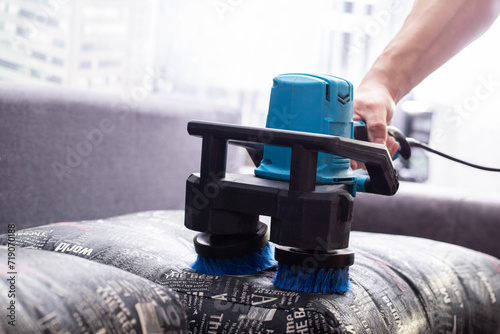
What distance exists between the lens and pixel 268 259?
78 cm

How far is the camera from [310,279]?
678 mm

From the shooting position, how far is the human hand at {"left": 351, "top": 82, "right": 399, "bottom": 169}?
90 cm

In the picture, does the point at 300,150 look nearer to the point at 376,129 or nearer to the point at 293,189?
the point at 293,189

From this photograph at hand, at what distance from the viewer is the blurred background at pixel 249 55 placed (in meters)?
2.46

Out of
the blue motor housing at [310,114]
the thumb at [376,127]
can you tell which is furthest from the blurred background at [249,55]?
the blue motor housing at [310,114]

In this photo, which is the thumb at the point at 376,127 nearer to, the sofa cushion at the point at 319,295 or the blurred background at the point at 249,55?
the sofa cushion at the point at 319,295

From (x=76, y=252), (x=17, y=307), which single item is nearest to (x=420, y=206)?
(x=76, y=252)

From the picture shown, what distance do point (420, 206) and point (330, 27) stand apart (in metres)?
1.56

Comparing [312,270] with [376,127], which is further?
[376,127]

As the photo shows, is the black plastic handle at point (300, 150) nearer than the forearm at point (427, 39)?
Yes

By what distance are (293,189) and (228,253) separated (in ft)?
0.47

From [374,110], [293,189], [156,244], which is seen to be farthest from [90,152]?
[293,189]

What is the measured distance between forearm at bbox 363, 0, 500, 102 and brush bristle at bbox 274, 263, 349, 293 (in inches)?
20.5

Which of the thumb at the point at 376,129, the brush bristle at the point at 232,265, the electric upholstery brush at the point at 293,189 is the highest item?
the thumb at the point at 376,129
